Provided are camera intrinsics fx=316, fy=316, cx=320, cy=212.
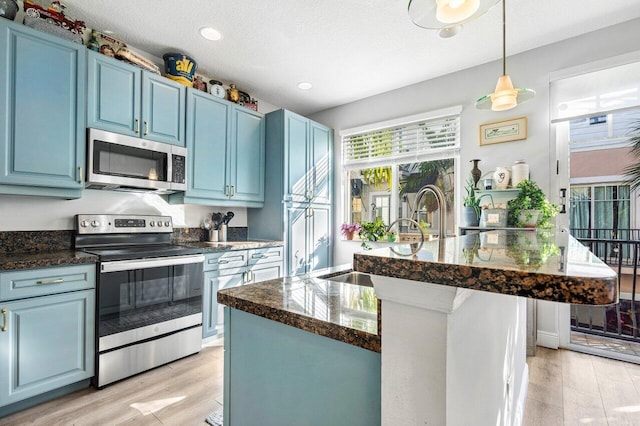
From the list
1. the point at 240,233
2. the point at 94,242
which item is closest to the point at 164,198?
the point at 94,242

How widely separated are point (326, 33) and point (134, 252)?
2.24m

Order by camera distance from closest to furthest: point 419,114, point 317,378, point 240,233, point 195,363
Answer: point 317,378 → point 195,363 → point 419,114 → point 240,233

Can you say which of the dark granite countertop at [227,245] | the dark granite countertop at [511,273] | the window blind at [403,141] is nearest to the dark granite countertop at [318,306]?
the dark granite countertop at [511,273]

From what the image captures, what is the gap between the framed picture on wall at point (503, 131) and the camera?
2.85m

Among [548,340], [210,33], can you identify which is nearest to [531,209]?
[548,340]

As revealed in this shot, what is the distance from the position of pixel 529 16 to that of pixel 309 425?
2.97m

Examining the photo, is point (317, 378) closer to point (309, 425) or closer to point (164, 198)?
point (309, 425)

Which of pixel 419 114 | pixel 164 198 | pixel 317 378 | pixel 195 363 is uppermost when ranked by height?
pixel 419 114

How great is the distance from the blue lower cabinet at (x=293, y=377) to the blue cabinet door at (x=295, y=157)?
251cm

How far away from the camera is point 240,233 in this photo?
12.3ft

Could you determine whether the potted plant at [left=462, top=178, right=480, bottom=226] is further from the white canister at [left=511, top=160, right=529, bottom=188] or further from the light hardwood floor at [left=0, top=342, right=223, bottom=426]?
the light hardwood floor at [left=0, top=342, right=223, bottom=426]

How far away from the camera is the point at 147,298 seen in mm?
2293

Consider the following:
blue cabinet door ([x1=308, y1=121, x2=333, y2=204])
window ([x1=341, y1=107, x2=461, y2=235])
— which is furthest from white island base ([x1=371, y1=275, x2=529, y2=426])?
blue cabinet door ([x1=308, y1=121, x2=333, y2=204])

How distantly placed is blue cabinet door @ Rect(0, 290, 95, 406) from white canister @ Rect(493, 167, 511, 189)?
3.23 m
